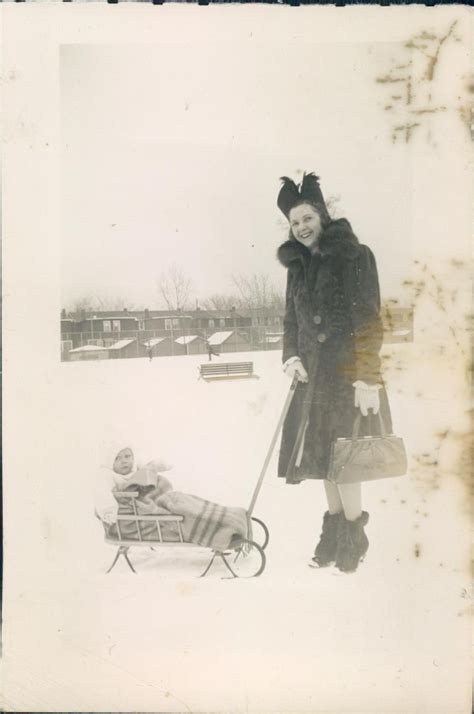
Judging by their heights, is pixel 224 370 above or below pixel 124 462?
above

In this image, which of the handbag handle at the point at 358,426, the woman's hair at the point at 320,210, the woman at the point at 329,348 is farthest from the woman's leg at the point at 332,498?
the woman's hair at the point at 320,210

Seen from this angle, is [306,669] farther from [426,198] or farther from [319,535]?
[426,198]

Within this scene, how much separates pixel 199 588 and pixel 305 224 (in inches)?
32.5

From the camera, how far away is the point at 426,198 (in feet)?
4.68

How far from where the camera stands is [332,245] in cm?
142

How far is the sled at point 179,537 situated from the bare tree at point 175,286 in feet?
0.99

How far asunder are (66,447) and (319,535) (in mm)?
585

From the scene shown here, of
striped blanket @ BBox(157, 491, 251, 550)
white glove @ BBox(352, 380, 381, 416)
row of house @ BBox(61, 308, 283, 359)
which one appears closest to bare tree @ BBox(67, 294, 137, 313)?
row of house @ BBox(61, 308, 283, 359)

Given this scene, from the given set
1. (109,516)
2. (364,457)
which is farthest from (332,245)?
(109,516)

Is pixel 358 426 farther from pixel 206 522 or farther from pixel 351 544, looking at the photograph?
pixel 206 522

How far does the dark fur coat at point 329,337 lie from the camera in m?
1.41

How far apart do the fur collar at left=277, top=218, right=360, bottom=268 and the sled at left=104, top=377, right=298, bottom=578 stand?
268 millimetres

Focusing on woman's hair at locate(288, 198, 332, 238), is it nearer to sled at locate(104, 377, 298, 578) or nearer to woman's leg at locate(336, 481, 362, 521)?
sled at locate(104, 377, 298, 578)

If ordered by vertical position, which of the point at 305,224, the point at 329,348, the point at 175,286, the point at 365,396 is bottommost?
the point at 365,396
